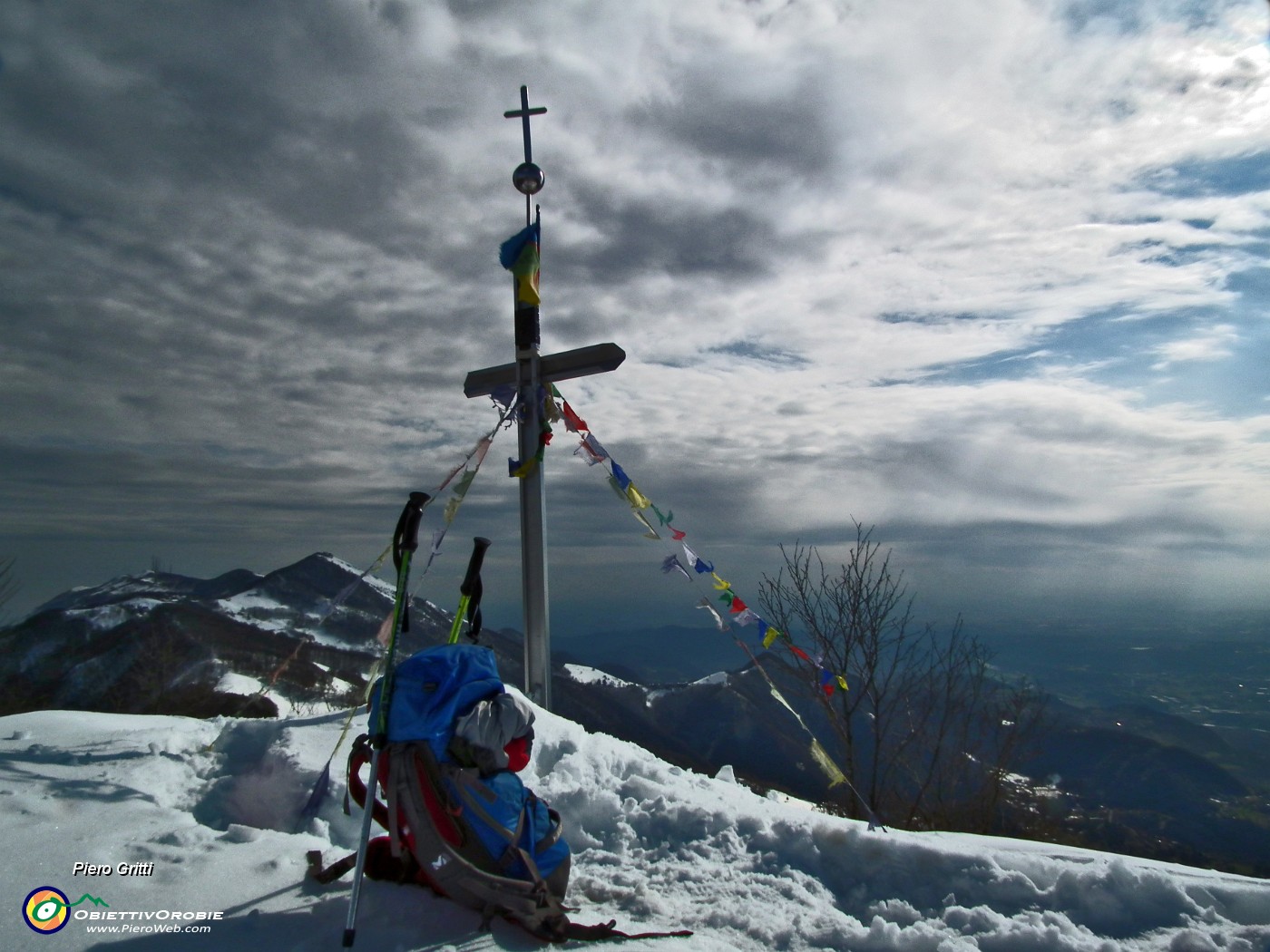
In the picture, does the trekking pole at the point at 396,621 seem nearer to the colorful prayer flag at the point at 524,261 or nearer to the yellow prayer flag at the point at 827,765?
the yellow prayer flag at the point at 827,765

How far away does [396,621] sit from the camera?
3.47m

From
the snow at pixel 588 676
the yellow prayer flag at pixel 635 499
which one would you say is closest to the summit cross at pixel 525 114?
the yellow prayer flag at pixel 635 499

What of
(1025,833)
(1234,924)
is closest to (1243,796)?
(1025,833)

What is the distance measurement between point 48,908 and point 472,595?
2179 millimetres

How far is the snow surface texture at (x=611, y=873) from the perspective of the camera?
2.91 m

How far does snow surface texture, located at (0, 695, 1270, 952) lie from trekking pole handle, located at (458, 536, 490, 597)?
59.0 inches

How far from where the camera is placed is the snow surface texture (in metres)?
2.91

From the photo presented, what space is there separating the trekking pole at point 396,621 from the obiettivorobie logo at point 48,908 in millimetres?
1100

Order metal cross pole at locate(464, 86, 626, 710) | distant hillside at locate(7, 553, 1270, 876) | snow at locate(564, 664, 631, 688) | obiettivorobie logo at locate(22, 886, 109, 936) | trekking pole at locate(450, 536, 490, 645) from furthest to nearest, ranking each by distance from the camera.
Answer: snow at locate(564, 664, 631, 688) → distant hillside at locate(7, 553, 1270, 876) → metal cross pole at locate(464, 86, 626, 710) → trekking pole at locate(450, 536, 490, 645) → obiettivorobie logo at locate(22, 886, 109, 936)

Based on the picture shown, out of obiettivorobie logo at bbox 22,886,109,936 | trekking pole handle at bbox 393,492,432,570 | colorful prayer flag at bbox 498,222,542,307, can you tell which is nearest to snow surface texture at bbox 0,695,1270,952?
obiettivorobie logo at bbox 22,886,109,936

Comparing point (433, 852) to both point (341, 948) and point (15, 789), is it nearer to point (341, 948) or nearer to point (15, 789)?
point (341, 948)

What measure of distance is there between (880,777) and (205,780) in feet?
29.3

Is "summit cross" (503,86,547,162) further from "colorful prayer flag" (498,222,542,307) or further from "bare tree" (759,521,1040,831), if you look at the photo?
"bare tree" (759,521,1040,831)

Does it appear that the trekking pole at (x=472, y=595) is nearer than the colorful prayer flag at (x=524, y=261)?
Yes
